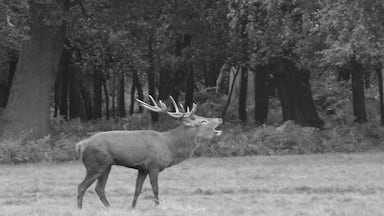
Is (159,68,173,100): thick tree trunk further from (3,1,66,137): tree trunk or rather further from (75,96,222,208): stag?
(75,96,222,208): stag

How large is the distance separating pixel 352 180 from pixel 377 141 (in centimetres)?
980

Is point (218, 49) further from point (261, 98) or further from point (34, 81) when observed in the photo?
point (34, 81)

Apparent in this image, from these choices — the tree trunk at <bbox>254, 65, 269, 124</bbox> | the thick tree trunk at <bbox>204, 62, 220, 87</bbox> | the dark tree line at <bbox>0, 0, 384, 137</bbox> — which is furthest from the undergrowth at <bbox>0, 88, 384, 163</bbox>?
the thick tree trunk at <bbox>204, 62, 220, 87</bbox>

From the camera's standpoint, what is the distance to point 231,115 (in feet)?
129

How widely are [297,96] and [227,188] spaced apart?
14.3 metres

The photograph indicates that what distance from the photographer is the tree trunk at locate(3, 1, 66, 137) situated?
26641mm

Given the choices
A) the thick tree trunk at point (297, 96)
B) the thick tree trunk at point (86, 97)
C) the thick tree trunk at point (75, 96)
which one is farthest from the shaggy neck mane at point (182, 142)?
the thick tree trunk at point (86, 97)

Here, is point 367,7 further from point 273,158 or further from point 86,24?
point 86,24

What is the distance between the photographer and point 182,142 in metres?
13.5

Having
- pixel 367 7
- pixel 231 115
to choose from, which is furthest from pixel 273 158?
pixel 231 115

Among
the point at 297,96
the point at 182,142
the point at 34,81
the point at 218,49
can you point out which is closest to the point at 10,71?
the point at 34,81

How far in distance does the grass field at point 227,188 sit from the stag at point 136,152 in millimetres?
492

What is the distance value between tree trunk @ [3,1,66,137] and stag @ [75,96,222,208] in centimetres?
1384

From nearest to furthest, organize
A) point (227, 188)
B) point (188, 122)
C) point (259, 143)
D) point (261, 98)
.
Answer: point (188, 122) → point (227, 188) → point (259, 143) → point (261, 98)
